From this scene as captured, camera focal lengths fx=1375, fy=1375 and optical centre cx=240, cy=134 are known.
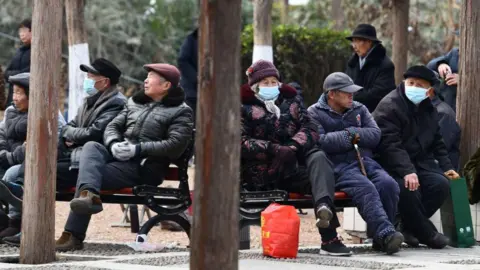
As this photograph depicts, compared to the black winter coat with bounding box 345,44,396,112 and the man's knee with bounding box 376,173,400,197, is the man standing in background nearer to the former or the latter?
the black winter coat with bounding box 345,44,396,112

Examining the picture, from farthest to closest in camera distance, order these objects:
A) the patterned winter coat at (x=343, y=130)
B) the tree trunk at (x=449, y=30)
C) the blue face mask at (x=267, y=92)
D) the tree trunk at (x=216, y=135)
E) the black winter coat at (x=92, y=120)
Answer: the tree trunk at (x=449, y=30)
the black winter coat at (x=92, y=120)
the patterned winter coat at (x=343, y=130)
the blue face mask at (x=267, y=92)
the tree trunk at (x=216, y=135)

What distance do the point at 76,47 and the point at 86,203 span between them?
9.33 metres

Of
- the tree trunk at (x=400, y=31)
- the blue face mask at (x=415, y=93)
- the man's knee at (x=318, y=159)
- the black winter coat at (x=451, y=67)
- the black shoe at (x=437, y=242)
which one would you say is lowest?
the black shoe at (x=437, y=242)

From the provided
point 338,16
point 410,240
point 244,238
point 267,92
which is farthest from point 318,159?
point 338,16

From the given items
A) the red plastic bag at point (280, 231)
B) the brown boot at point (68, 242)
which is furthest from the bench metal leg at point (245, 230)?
the brown boot at point (68, 242)

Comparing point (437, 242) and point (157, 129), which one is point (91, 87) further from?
point (437, 242)

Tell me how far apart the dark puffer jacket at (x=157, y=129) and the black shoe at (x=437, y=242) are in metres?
2.21

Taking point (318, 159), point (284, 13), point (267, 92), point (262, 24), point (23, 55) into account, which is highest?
point (284, 13)

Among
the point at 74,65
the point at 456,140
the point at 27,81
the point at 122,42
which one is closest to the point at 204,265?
the point at 27,81

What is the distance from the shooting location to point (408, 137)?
11.6m

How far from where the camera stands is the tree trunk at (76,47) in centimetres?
1923

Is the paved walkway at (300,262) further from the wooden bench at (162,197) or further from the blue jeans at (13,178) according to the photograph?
the blue jeans at (13,178)

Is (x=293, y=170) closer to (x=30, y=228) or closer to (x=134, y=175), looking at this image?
(x=134, y=175)

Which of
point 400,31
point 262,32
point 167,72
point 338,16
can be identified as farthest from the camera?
point 338,16
